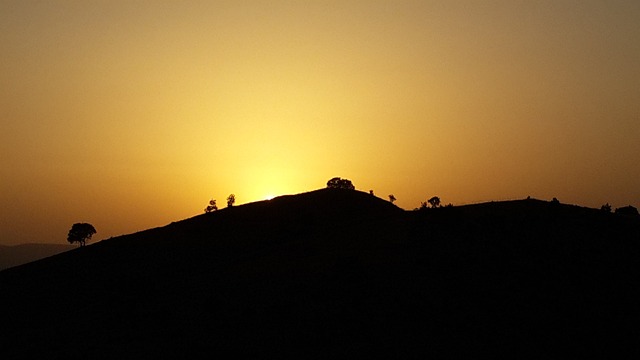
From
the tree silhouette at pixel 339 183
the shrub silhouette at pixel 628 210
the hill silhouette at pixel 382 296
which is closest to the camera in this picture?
the hill silhouette at pixel 382 296

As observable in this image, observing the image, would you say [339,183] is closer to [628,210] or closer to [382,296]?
[628,210]

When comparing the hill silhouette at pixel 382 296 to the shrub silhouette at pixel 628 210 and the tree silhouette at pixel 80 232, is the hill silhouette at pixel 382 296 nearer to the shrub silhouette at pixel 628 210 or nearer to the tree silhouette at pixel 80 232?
the shrub silhouette at pixel 628 210

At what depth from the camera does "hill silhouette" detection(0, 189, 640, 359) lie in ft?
124

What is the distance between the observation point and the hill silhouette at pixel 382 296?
3766cm

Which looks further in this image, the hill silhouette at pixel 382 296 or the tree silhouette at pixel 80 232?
the tree silhouette at pixel 80 232

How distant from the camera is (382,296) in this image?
43.9 metres

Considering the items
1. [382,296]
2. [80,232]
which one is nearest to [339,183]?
[80,232]

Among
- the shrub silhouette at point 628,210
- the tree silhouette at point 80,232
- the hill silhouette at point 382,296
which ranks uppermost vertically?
the tree silhouette at point 80,232

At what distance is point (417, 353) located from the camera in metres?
35.7

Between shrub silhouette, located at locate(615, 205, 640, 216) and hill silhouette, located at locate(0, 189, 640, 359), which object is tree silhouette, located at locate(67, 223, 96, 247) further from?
shrub silhouette, located at locate(615, 205, 640, 216)

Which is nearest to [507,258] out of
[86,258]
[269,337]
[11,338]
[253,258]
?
[269,337]

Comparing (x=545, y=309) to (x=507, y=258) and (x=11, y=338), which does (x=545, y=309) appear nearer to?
(x=507, y=258)

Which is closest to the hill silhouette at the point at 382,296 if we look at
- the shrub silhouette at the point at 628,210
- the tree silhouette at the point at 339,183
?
the shrub silhouette at the point at 628,210

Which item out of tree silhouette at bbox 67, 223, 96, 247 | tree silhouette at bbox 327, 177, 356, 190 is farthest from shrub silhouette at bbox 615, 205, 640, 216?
tree silhouette at bbox 67, 223, 96, 247
